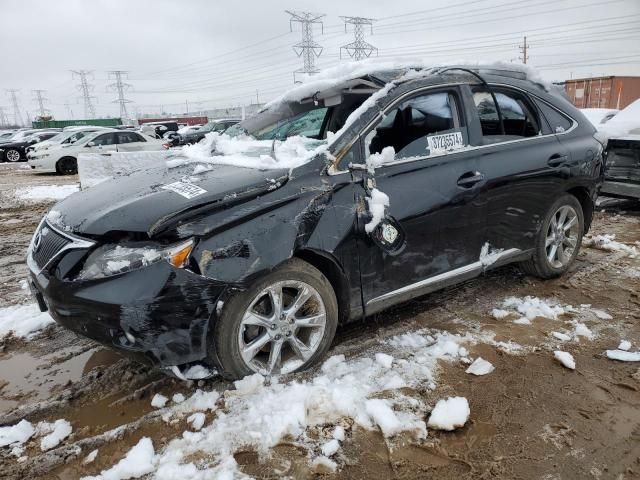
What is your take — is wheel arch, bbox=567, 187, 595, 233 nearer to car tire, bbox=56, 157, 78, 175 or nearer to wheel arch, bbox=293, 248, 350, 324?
wheel arch, bbox=293, 248, 350, 324

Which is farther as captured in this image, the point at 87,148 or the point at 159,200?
the point at 87,148

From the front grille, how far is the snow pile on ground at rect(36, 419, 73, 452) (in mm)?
868

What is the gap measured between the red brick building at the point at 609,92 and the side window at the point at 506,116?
21.7 metres

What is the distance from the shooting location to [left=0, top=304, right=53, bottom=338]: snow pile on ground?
12.2 feet

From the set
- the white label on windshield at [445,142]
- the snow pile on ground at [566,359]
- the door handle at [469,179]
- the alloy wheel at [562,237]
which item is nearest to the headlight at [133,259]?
the white label on windshield at [445,142]

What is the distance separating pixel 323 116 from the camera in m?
4.08

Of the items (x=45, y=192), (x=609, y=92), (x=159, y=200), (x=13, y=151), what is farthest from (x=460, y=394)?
(x=609, y=92)

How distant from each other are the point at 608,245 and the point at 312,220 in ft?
13.5

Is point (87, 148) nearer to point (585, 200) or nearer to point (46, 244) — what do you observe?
point (46, 244)

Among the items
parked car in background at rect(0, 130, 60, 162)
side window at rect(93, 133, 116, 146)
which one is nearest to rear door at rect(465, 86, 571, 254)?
side window at rect(93, 133, 116, 146)

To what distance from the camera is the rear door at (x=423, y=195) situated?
3.15 metres

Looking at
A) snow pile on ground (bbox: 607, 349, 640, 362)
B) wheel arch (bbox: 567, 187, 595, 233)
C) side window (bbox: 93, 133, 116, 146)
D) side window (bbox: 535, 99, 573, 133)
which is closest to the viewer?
snow pile on ground (bbox: 607, 349, 640, 362)

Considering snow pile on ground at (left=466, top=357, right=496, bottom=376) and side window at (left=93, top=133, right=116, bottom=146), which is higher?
side window at (left=93, top=133, right=116, bottom=146)

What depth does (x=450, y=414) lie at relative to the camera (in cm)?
256
